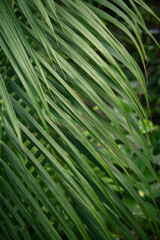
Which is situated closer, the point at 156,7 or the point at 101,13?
the point at 101,13

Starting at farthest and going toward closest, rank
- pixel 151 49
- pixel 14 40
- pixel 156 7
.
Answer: pixel 151 49, pixel 156 7, pixel 14 40

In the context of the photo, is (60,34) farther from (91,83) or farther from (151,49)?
(151,49)

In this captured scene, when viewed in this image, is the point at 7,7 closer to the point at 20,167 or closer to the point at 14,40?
the point at 14,40

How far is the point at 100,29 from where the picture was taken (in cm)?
54

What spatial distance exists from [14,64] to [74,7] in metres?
0.19

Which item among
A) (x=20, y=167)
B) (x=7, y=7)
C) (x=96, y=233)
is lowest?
→ (x=96, y=233)

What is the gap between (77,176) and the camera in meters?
0.49

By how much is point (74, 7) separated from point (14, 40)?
0.54 ft

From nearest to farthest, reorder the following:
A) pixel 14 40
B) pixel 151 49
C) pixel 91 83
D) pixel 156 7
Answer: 1. pixel 14 40
2. pixel 91 83
3. pixel 156 7
4. pixel 151 49

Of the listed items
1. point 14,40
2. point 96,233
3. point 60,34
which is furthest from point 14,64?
point 96,233

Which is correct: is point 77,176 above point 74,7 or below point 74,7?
below

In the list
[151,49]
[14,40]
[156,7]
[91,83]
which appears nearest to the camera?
[14,40]

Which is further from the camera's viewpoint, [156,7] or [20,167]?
[156,7]

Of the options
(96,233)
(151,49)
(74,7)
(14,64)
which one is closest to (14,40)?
(14,64)
